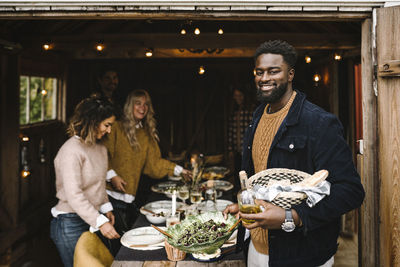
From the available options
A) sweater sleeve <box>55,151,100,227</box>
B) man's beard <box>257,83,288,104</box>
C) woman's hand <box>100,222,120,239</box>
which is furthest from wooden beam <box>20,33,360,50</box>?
man's beard <box>257,83,288,104</box>

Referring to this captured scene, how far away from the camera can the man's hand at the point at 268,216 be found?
4.99 feet

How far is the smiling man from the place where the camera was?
1.56 m

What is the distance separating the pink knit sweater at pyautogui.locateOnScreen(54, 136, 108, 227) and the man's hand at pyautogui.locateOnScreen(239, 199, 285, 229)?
1475 millimetres

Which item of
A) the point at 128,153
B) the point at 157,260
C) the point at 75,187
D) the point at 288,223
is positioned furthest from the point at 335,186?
the point at 128,153

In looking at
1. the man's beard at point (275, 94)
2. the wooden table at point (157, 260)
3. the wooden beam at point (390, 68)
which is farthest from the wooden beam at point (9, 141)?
the wooden beam at point (390, 68)

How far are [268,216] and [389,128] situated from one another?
921mm

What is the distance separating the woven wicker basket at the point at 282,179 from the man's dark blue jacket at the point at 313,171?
53 mm

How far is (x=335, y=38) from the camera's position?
17.5ft

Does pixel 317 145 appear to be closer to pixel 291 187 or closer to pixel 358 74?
pixel 291 187

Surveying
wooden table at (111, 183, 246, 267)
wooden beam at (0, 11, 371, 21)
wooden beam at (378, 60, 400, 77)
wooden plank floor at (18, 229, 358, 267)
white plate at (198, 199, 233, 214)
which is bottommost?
wooden plank floor at (18, 229, 358, 267)

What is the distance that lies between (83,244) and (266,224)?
4.00ft

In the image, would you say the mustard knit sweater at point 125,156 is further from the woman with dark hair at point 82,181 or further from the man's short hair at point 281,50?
the man's short hair at point 281,50

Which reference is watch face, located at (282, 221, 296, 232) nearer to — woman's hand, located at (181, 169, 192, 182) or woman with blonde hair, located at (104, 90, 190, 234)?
woman with blonde hair, located at (104, 90, 190, 234)

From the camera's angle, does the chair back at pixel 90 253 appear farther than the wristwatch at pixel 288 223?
Yes
